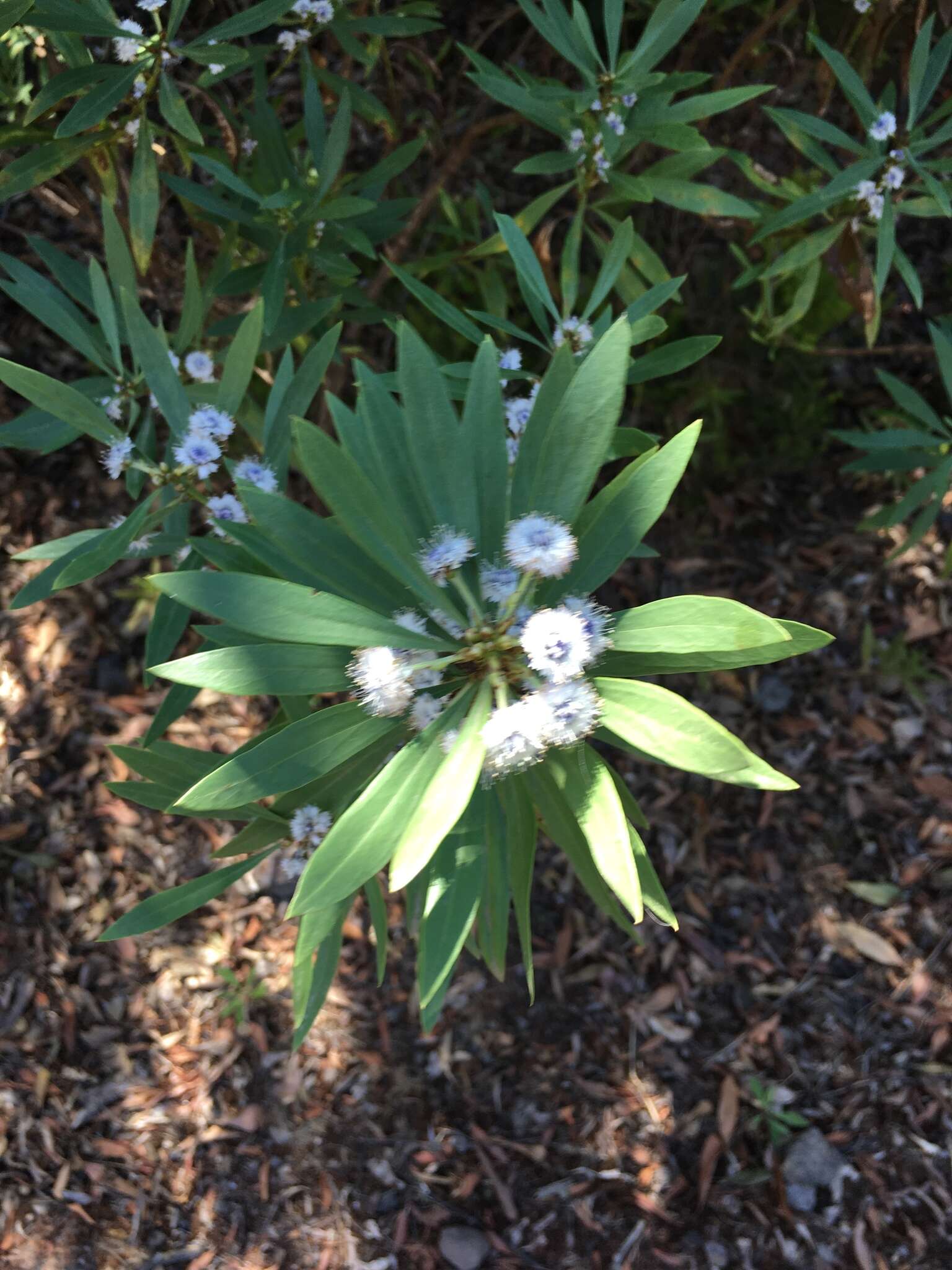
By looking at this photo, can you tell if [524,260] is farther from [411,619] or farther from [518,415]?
[411,619]

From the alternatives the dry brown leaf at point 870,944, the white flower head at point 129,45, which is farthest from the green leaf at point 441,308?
the dry brown leaf at point 870,944

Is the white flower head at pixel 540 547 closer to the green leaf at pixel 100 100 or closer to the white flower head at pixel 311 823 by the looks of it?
the white flower head at pixel 311 823

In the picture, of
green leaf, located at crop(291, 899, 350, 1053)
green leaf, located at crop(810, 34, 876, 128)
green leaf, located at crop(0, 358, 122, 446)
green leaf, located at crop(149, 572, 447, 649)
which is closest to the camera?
green leaf, located at crop(149, 572, 447, 649)

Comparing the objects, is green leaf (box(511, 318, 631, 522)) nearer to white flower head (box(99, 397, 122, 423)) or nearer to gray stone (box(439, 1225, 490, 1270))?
white flower head (box(99, 397, 122, 423))

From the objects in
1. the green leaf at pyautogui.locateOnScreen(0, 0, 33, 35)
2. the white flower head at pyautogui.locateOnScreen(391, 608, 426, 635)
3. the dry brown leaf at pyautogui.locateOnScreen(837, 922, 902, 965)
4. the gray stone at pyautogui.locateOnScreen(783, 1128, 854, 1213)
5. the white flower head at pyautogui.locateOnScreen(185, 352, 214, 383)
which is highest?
the green leaf at pyautogui.locateOnScreen(0, 0, 33, 35)

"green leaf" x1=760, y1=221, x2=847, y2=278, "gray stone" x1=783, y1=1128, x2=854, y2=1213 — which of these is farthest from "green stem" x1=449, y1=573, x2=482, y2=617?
"gray stone" x1=783, y1=1128, x2=854, y2=1213

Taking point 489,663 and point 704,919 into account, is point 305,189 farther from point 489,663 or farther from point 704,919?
point 704,919
